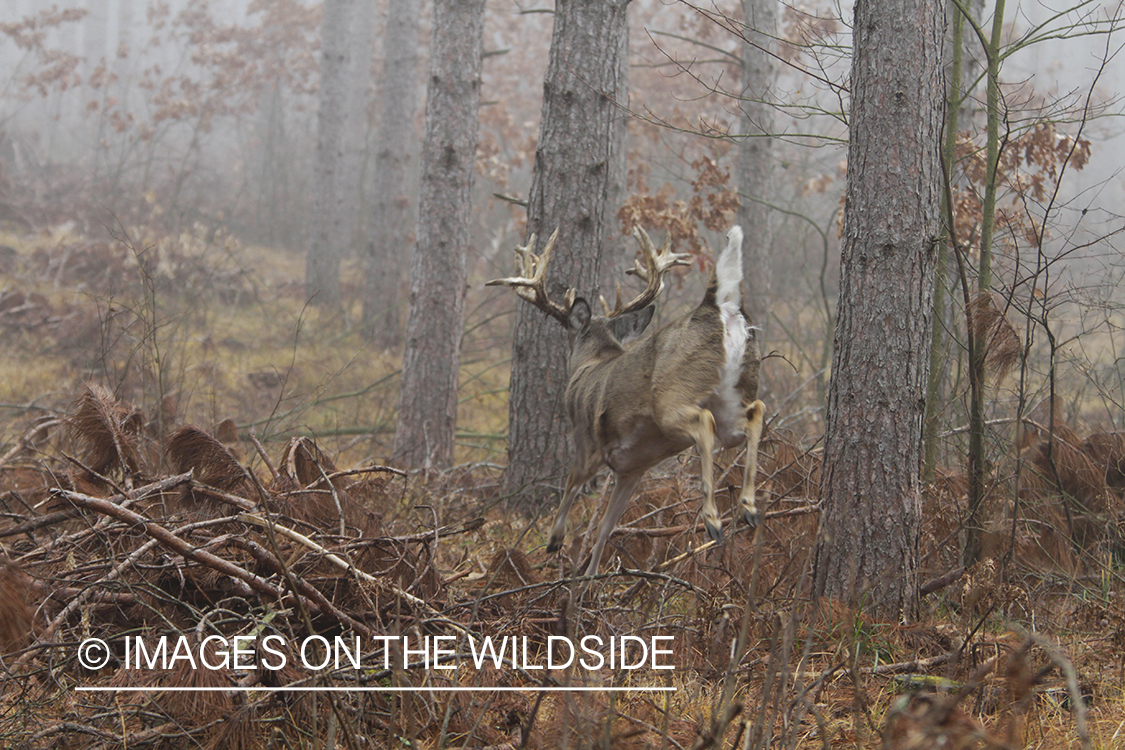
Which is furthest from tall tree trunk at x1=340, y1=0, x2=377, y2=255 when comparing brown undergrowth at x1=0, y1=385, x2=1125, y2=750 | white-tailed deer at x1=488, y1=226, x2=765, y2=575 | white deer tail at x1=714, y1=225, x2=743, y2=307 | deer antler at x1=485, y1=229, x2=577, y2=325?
white deer tail at x1=714, y1=225, x2=743, y2=307

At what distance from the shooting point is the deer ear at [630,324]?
134 inches

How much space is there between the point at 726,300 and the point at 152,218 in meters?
19.4

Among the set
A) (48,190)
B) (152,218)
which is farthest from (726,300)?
(48,190)

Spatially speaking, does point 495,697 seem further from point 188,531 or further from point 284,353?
point 284,353

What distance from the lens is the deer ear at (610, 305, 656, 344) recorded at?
3.40 metres

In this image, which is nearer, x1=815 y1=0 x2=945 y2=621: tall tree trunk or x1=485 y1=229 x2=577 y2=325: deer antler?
x1=485 y1=229 x2=577 y2=325: deer antler

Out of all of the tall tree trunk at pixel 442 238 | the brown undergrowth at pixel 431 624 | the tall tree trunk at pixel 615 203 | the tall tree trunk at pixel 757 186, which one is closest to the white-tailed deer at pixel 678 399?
the brown undergrowth at pixel 431 624

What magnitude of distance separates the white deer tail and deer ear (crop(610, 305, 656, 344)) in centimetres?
71

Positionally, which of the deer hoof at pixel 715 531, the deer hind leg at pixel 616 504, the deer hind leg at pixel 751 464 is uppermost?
the deer hind leg at pixel 751 464

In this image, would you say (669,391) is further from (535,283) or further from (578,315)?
(535,283)

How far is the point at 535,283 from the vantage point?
3.86 meters

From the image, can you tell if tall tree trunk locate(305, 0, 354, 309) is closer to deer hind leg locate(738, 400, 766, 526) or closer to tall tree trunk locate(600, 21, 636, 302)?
tall tree trunk locate(600, 21, 636, 302)

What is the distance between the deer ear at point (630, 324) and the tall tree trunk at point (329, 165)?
1426 cm

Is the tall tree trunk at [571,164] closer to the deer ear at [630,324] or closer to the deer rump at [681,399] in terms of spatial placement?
the deer ear at [630,324]
